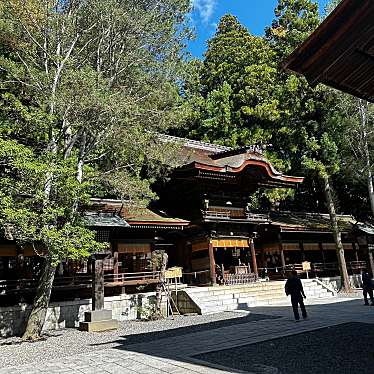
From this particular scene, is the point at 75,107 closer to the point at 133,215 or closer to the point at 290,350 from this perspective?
the point at 133,215

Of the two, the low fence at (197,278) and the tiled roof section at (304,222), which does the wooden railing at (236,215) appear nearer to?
the tiled roof section at (304,222)

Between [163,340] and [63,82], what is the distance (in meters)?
7.90

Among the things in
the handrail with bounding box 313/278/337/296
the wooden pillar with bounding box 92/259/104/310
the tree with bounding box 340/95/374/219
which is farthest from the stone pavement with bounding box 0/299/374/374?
the tree with bounding box 340/95/374/219

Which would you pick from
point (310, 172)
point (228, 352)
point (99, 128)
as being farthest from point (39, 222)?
point (310, 172)

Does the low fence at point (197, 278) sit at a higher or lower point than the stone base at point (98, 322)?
higher

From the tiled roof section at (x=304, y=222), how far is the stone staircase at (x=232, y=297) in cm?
488

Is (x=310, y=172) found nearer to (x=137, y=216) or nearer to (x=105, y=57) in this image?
(x=137, y=216)

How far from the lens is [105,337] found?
1076 centimetres

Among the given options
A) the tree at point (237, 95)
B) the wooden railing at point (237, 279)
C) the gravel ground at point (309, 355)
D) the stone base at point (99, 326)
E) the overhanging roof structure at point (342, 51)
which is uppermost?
the tree at point (237, 95)

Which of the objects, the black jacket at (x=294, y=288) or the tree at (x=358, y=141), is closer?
the black jacket at (x=294, y=288)

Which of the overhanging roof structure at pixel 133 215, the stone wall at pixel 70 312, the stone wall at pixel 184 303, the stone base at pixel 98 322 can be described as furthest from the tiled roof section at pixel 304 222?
the stone base at pixel 98 322

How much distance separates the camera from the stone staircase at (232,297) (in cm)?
1498

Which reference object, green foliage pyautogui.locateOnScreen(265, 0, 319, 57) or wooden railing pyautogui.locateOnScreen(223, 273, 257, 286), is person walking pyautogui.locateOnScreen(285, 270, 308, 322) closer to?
wooden railing pyautogui.locateOnScreen(223, 273, 257, 286)

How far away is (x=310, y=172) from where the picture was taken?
872 inches
